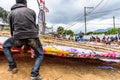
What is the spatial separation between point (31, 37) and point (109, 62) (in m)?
2.74

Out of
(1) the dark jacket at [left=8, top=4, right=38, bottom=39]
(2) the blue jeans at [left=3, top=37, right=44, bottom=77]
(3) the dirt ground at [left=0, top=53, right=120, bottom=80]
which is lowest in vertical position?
(3) the dirt ground at [left=0, top=53, right=120, bottom=80]

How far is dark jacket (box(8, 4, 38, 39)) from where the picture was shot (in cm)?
379

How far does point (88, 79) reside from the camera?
14.5 feet

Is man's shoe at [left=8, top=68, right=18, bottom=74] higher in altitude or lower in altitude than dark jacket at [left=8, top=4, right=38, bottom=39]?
lower

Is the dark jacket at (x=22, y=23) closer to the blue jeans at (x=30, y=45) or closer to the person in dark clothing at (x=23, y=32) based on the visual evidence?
the person in dark clothing at (x=23, y=32)

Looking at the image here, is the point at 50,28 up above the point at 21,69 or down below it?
above

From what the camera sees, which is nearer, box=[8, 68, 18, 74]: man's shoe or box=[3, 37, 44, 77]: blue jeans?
box=[3, 37, 44, 77]: blue jeans

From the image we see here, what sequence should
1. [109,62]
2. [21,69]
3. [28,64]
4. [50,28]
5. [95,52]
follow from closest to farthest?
[21,69] < [28,64] < [95,52] < [109,62] < [50,28]

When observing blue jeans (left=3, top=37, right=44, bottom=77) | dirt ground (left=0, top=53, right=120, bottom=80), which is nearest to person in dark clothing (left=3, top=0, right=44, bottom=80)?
blue jeans (left=3, top=37, right=44, bottom=77)

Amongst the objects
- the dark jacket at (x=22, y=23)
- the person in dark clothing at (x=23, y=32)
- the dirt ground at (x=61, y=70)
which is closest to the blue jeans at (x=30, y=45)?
the person in dark clothing at (x=23, y=32)

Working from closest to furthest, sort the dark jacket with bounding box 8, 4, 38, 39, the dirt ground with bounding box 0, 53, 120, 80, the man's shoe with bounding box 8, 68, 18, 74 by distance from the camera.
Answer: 1. the dark jacket with bounding box 8, 4, 38, 39
2. the man's shoe with bounding box 8, 68, 18, 74
3. the dirt ground with bounding box 0, 53, 120, 80

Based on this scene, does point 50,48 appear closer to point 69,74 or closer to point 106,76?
point 69,74

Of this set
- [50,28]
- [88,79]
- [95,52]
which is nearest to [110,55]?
[95,52]

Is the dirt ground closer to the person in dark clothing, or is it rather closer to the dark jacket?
the person in dark clothing
